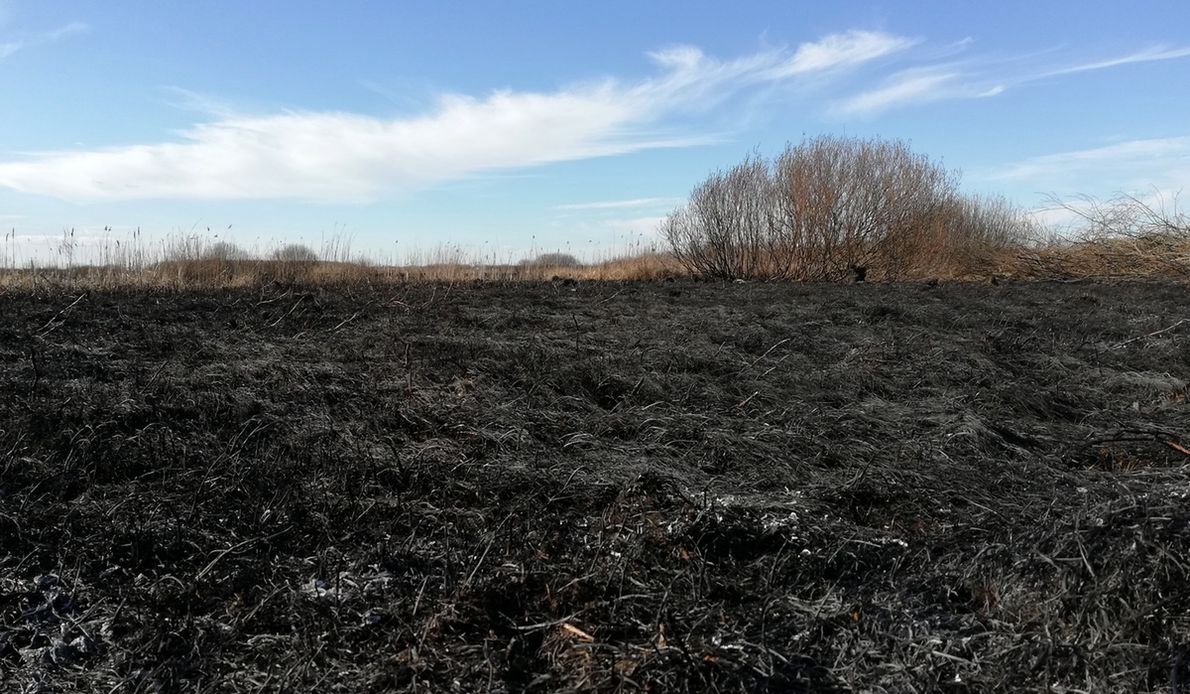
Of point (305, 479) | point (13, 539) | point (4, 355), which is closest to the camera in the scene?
point (13, 539)

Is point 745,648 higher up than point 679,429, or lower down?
lower down

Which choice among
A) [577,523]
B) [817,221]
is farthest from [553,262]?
[577,523]

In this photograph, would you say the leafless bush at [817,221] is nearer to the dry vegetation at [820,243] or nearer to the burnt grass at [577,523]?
the dry vegetation at [820,243]

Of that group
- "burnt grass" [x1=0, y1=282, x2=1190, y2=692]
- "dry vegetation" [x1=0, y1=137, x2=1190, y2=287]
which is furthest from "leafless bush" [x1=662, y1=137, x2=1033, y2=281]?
"burnt grass" [x1=0, y1=282, x2=1190, y2=692]

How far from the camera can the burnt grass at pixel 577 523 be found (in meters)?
1.69

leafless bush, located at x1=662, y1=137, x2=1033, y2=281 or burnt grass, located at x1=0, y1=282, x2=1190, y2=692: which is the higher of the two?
leafless bush, located at x1=662, y1=137, x2=1033, y2=281

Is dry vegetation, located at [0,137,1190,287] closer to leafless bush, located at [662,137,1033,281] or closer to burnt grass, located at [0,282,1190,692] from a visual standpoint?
leafless bush, located at [662,137,1033,281]

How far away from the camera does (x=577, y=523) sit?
2.37 meters

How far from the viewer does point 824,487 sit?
2.64m

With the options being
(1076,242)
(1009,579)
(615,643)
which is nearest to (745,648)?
(615,643)

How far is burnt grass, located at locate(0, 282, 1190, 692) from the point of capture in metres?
1.69

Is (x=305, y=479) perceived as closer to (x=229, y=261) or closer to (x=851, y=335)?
(x=851, y=335)

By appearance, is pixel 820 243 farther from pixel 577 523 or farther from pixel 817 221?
pixel 577 523

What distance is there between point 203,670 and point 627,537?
1.21 metres
